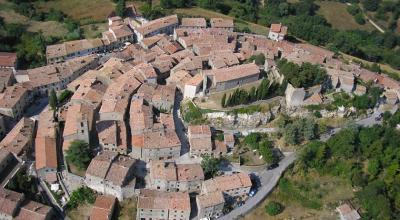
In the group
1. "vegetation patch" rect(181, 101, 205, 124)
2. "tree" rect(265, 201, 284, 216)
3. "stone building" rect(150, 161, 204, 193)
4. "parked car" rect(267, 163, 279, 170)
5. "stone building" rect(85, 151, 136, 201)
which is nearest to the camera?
"stone building" rect(85, 151, 136, 201)

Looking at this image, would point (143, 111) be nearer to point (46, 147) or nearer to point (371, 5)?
point (46, 147)

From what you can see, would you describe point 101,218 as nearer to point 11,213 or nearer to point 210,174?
point 11,213

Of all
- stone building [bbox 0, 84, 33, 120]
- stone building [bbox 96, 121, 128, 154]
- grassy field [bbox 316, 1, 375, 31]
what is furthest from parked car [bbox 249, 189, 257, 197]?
grassy field [bbox 316, 1, 375, 31]

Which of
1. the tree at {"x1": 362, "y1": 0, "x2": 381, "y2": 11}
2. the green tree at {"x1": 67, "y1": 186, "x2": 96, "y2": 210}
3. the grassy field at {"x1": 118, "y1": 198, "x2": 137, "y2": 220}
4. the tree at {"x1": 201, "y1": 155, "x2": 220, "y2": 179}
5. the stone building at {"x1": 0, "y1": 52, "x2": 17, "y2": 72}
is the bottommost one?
the grassy field at {"x1": 118, "y1": 198, "x2": 137, "y2": 220}

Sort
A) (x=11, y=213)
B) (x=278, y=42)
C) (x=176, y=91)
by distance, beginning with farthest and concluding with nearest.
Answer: (x=278, y=42)
(x=176, y=91)
(x=11, y=213)

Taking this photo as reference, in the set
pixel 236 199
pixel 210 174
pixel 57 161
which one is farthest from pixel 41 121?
pixel 236 199

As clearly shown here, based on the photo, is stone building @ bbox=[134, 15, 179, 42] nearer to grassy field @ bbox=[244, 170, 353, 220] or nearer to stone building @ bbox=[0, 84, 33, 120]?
stone building @ bbox=[0, 84, 33, 120]

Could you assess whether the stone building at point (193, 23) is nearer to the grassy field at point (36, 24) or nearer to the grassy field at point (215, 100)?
the grassy field at point (36, 24)
